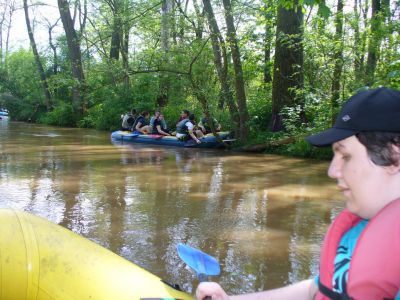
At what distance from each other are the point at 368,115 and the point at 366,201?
0.72 ft

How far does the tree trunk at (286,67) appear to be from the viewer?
11188 millimetres

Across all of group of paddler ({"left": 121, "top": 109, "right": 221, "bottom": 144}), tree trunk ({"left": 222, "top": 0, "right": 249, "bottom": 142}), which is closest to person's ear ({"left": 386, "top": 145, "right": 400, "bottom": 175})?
tree trunk ({"left": 222, "top": 0, "right": 249, "bottom": 142})

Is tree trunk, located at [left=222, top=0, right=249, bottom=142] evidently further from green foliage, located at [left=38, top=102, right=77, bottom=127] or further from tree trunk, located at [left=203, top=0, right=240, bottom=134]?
green foliage, located at [left=38, top=102, right=77, bottom=127]

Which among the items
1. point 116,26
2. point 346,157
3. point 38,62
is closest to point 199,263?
point 346,157

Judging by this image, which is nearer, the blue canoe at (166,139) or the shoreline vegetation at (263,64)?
the shoreline vegetation at (263,64)

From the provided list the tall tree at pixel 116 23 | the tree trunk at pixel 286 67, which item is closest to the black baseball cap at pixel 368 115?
the tree trunk at pixel 286 67

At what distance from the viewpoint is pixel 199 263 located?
5.66 ft

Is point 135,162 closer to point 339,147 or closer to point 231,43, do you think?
point 231,43

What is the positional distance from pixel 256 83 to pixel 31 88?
19222 millimetres

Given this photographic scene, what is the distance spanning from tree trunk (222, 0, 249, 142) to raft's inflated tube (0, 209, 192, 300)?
956 cm

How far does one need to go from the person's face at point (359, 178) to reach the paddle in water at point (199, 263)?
25.4 inches

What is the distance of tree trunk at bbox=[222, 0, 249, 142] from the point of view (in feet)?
36.3

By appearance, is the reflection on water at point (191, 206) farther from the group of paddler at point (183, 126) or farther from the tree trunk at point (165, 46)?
the tree trunk at point (165, 46)

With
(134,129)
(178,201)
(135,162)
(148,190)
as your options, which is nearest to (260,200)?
(178,201)
